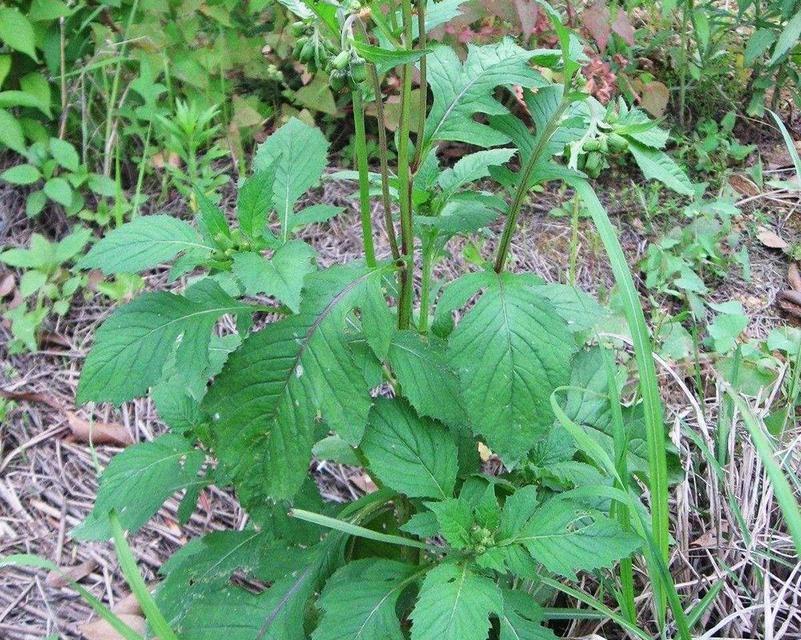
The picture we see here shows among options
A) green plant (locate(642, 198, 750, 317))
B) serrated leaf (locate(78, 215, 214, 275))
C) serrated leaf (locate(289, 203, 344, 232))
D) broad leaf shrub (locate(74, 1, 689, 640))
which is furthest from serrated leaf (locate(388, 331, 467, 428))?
green plant (locate(642, 198, 750, 317))

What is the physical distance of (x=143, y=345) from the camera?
98cm

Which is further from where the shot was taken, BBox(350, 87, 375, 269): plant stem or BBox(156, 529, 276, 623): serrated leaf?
BBox(156, 529, 276, 623): serrated leaf

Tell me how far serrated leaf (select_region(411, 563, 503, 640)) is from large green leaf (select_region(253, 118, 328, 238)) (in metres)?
0.61

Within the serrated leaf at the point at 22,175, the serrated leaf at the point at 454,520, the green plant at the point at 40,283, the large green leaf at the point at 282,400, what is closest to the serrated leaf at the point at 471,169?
the large green leaf at the point at 282,400

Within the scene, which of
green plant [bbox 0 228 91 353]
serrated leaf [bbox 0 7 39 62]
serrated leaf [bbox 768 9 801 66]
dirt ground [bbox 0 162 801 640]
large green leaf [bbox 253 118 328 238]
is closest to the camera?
large green leaf [bbox 253 118 328 238]

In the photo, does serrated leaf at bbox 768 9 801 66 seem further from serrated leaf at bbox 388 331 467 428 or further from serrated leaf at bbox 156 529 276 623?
serrated leaf at bbox 156 529 276 623

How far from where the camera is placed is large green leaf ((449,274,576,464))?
0.96 metres

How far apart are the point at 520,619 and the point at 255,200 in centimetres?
74


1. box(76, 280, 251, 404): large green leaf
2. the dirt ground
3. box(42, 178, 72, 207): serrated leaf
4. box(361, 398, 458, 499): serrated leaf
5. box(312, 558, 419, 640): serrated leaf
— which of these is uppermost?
box(76, 280, 251, 404): large green leaf

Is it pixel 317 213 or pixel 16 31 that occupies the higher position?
pixel 16 31

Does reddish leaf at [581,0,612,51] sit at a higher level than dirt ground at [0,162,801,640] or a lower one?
higher

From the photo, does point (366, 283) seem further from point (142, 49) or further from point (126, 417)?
point (142, 49)

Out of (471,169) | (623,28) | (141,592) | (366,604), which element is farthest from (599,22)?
(141,592)

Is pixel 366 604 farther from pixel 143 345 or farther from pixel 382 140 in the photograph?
pixel 382 140
